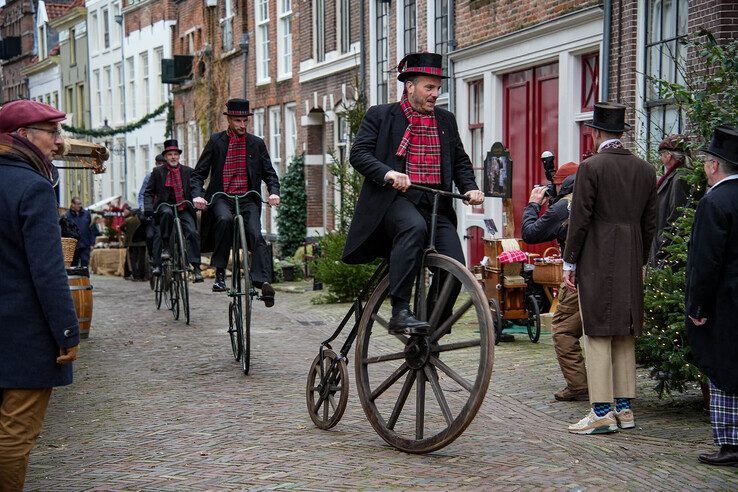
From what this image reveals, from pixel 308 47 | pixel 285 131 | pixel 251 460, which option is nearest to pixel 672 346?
pixel 251 460

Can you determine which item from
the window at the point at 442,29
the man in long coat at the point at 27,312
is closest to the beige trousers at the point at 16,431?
the man in long coat at the point at 27,312

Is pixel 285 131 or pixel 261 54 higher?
pixel 261 54

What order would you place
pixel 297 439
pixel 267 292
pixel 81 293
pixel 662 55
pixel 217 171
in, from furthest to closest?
pixel 662 55, pixel 81 293, pixel 217 171, pixel 267 292, pixel 297 439

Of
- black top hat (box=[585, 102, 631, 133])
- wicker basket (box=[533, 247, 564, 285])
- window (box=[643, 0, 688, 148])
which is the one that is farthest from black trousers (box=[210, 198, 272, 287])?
window (box=[643, 0, 688, 148])

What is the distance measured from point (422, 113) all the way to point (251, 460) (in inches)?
86.5

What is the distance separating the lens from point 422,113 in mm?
7129

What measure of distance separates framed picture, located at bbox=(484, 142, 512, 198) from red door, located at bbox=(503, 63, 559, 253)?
586mm

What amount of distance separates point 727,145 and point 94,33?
50141 mm

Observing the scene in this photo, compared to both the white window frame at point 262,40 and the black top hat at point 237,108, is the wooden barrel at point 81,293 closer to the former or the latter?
the black top hat at point 237,108

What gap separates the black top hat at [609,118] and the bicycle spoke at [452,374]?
1.96 metres

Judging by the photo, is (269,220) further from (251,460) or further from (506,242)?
(251,460)

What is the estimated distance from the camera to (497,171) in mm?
16328

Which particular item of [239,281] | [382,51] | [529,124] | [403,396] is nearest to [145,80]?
[382,51]

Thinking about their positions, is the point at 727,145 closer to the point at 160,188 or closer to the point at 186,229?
the point at 186,229
